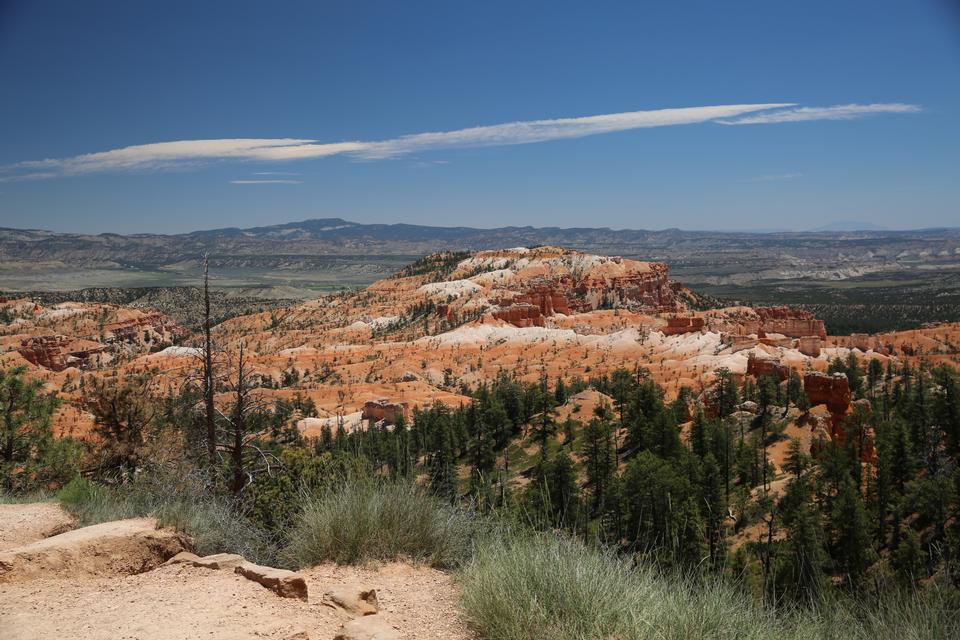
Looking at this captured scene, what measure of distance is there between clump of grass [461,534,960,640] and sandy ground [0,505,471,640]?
40cm

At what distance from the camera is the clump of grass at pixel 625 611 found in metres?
4.34

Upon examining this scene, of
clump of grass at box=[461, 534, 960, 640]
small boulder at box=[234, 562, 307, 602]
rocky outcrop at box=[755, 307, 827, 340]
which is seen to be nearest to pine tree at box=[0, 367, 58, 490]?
small boulder at box=[234, 562, 307, 602]

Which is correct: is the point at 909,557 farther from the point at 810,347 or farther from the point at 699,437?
the point at 810,347

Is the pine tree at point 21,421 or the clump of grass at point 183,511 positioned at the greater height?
the clump of grass at point 183,511

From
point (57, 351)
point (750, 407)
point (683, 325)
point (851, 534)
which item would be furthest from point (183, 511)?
point (57, 351)

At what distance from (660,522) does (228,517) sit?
20.7 m

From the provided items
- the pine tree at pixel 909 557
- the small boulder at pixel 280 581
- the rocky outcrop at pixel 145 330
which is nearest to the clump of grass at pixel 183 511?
the small boulder at pixel 280 581

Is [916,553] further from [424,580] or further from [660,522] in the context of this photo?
[424,580]

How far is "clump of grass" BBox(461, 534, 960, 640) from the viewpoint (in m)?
4.34

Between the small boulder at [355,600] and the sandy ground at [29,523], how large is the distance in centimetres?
488

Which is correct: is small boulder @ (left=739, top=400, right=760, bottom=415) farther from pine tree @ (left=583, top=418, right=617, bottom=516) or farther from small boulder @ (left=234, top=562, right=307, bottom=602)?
small boulder @ (left=234, top=562, right=307, bottom=602)

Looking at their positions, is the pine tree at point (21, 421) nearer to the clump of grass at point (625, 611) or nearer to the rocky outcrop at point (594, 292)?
Answer: the clump of grass at point (625, 611)

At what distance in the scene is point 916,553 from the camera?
816 inches

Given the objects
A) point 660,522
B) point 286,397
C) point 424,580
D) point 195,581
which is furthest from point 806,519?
point 286,397
